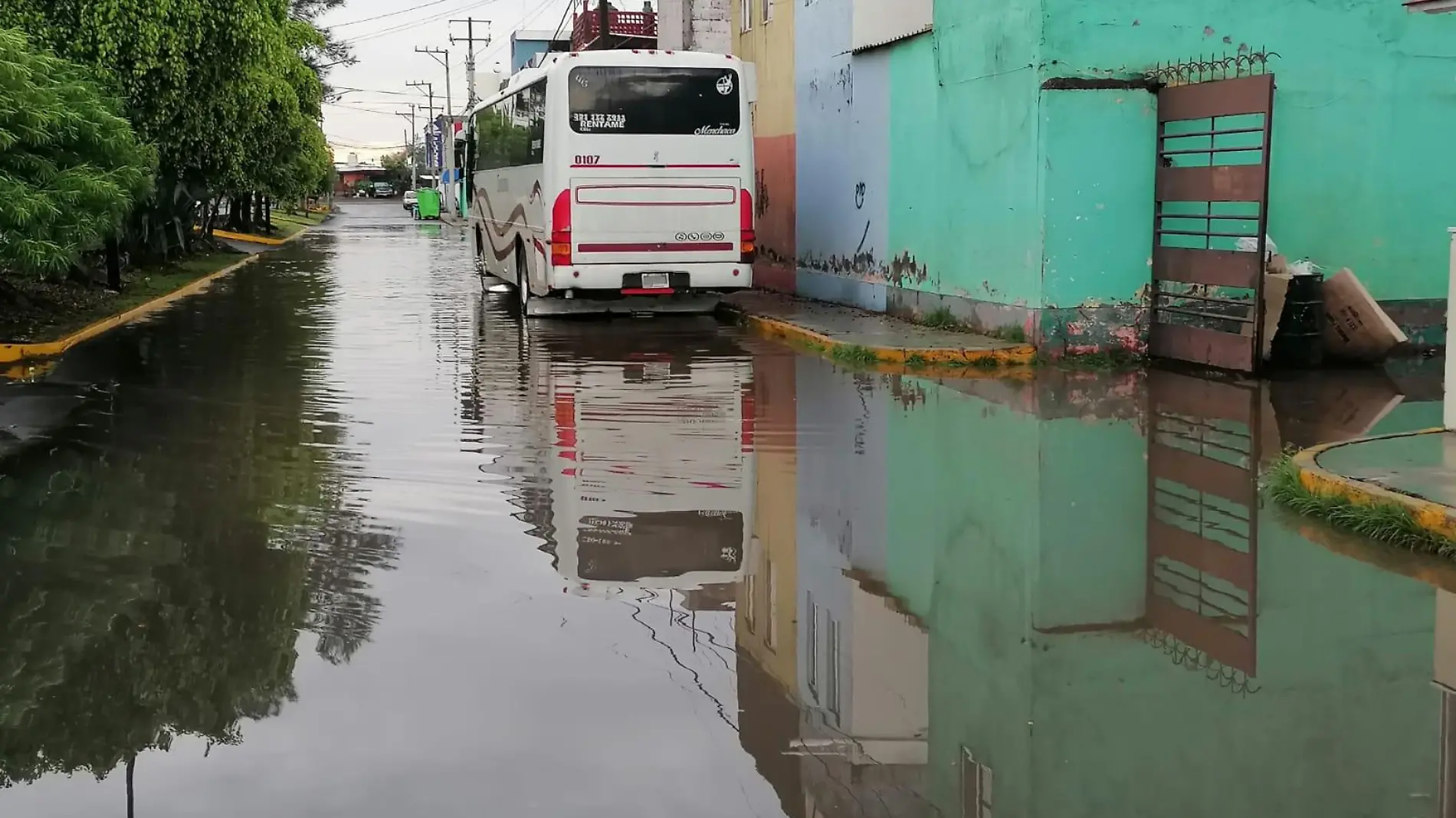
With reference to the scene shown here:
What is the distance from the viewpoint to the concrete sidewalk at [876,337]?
15500 mm

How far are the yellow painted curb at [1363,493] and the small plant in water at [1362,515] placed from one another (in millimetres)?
20

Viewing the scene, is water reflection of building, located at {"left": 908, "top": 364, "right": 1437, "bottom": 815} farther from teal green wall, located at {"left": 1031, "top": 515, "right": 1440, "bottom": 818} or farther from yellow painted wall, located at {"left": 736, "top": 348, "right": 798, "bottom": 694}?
yellow painted wall, located at {"left": 736, "top": 348, "right": 798, "bottom": 694}

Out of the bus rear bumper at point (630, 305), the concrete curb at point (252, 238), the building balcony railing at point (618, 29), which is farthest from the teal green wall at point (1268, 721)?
the concrete curb at point (252, 238)

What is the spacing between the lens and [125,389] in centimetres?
1402

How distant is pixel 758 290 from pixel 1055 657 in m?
20.7

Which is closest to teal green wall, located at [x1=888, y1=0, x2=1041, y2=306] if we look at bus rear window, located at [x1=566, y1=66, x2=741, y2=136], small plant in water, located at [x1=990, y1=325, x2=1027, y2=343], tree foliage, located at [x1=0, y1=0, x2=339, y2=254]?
small plant in water, located at [x1=990, y1=325, x2=1027, y2=343]

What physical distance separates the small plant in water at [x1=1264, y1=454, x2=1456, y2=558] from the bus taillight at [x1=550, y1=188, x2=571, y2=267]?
41.0 feet

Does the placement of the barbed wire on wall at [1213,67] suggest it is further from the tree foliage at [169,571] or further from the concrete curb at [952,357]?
the tree foliage at [169,571]

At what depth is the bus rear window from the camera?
2022 centimetres

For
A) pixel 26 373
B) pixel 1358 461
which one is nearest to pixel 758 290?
pixel 26 373

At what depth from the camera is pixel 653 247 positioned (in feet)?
67.1

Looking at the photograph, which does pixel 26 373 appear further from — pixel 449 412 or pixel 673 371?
pixel 673 371

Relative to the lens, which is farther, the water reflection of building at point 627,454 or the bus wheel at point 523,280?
the bus wheel at point 523,280

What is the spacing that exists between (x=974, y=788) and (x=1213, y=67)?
11833mm
